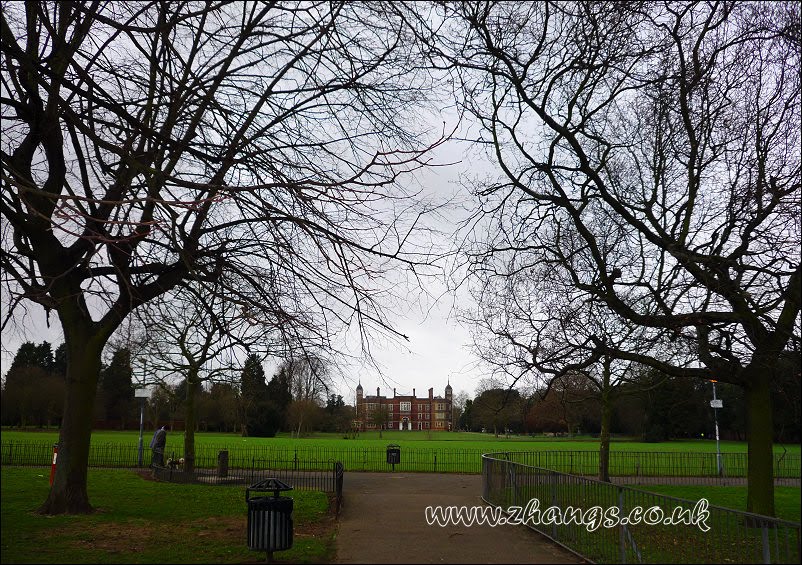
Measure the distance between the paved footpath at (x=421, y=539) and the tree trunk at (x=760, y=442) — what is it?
5390 millimetres

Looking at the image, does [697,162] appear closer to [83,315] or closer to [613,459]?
[83,315]

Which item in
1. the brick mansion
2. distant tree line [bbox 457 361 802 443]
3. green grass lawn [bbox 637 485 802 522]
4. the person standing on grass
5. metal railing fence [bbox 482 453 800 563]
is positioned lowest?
the brick mansion

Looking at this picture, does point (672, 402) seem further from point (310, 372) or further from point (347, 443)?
point (347, 443)

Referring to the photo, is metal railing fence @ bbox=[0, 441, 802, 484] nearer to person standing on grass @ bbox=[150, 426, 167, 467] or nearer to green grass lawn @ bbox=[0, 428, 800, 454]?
green grass lawn @ bbox=[0, 428, 800, 454]

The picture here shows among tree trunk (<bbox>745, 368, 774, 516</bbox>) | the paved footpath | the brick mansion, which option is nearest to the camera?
the paved footpath

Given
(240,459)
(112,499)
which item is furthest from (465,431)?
(112,499)

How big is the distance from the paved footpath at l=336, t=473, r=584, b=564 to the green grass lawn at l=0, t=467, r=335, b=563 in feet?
1.61

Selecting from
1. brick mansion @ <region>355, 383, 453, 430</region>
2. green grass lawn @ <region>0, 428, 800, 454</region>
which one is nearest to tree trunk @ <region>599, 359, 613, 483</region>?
green grass lawn @ <region>0, 428, 800, 454</region>

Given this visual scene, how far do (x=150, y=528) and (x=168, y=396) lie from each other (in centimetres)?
1991

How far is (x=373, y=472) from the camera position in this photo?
29.5 metres

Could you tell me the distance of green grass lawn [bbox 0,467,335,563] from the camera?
31.5ft

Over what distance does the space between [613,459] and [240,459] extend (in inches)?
802

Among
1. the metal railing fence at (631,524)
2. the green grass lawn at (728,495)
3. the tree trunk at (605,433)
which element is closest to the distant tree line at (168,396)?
the metal railing fence at (631,524)

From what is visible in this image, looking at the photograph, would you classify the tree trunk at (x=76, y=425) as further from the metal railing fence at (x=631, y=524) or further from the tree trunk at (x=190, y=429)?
the tree trunk at (x=190, y=429)
